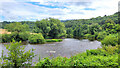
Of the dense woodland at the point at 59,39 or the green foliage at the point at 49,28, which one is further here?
the green foliage at the point at 49,28

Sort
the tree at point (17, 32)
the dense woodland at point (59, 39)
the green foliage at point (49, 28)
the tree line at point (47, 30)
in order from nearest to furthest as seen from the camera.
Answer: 1. the dense woodland at point (59, 39)
2. the tree line at point (47, 30)
3. the tree at point (17, 32)
4. the green foliage at point (49, 28)

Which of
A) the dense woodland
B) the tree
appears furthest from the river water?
the tree

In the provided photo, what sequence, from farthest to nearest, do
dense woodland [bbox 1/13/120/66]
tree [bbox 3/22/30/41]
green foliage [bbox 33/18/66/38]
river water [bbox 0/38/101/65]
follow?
green foliage [bbox 33/18/66/38]
tree [bbox 3/22/30/41]
river water [bbox 0/38/101/65]
dense woodland [bbox 1/13/120/66]

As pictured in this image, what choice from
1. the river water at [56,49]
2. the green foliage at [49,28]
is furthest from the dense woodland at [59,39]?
the river water at [56,49]

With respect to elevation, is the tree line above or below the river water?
above

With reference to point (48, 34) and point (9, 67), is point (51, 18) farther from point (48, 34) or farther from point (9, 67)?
point (9, 67)

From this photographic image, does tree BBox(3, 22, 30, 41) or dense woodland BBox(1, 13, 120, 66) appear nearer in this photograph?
dense woodland BBox(1, 13, 120, 66)

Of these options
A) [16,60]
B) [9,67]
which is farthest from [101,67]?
[9,67]

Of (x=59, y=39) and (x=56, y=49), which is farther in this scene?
(x=59, y=39)

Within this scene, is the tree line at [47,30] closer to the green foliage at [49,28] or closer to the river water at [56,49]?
the green foliage at [49,28]

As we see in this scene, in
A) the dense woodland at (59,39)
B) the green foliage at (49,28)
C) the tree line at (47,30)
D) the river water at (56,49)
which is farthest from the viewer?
the green foliage at (49,28)

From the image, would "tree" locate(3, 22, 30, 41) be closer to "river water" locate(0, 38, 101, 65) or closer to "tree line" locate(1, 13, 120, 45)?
"tree line" locate(1, 13, 120, 45)

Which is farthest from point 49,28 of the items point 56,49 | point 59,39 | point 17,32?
point 56,49

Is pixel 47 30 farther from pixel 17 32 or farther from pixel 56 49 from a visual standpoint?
pixel 56 49
